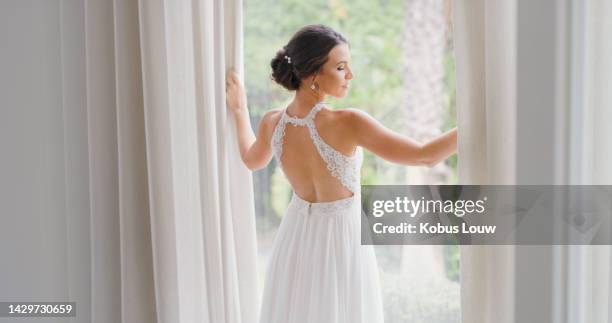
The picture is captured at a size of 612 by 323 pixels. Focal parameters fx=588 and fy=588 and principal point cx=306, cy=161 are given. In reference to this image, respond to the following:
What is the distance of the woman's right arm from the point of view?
151 cm

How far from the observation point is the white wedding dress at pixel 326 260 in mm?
1669

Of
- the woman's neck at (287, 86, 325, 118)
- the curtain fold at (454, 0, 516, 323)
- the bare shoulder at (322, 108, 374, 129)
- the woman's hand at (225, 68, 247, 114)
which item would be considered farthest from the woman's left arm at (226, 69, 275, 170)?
the curtain fold at (454, 0, 516, 323)

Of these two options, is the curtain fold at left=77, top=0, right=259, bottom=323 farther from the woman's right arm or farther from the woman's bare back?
the woman's right arm

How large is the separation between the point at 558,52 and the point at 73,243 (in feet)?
4.99

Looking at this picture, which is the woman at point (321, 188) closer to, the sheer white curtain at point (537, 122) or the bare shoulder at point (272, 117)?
the bare shoulder at point (272, 117)

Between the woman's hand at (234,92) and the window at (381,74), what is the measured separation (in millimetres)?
200

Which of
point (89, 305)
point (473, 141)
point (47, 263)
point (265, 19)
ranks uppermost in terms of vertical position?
point (265, 19)

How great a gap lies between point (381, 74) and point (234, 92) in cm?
76

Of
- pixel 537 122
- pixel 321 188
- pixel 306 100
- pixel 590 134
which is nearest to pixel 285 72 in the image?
pixel 306 100

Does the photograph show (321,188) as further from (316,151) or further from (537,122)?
(537,122)

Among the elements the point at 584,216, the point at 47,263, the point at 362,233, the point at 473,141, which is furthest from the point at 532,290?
the point at 47,263

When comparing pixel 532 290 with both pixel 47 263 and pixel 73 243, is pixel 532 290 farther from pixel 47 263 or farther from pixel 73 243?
pixel 47 263

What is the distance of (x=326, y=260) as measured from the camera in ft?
5.54

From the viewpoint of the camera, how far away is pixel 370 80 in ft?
7.61
